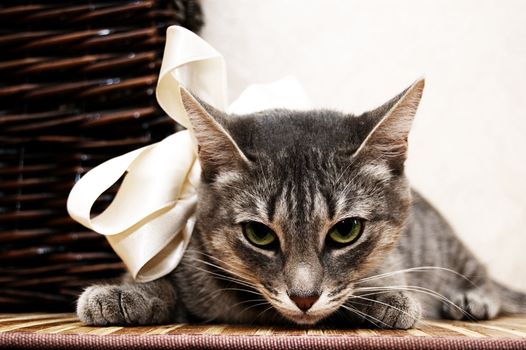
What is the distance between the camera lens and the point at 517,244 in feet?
5.68

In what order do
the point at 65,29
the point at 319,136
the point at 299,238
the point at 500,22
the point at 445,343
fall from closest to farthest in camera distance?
1. the point at 445,343
2. the point at 299,238
3. the point at 319,136
4. the point at 65,29
5. the point at 500,22

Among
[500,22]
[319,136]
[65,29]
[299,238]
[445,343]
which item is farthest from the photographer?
[500,22]

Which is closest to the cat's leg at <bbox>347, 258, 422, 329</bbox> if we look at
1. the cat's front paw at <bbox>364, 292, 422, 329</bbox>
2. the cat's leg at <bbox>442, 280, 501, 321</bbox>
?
the cat's front paw at <bbox>364, 292, 422, 329</bbox>

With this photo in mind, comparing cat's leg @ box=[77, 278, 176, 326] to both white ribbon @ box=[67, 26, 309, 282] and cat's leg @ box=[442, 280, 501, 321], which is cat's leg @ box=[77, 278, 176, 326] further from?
cat's leg @ box=[442, 280, 501, 321]

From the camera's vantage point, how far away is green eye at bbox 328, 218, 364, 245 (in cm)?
98

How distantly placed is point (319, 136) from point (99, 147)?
1.67ft

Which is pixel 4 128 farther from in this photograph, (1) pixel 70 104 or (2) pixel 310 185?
(2) pixel 310 185

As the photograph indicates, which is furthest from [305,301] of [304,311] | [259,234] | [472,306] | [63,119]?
[63,119]

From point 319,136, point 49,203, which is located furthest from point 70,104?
point 319,136

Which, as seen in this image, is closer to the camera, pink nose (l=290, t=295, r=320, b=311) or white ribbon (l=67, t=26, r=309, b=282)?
pink nose (l=290, t=295, r=320, b=311)

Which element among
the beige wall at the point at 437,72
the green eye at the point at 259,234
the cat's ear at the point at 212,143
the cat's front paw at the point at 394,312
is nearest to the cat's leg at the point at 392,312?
the cat's front paw at the point at 394,312

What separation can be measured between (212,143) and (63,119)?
418mm

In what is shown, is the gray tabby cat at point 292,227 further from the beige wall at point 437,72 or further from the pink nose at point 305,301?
the beige wall at point 437,72

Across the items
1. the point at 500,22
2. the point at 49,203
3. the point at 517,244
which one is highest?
the point at 500,22
